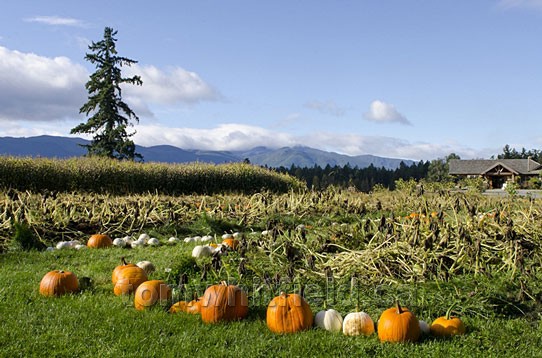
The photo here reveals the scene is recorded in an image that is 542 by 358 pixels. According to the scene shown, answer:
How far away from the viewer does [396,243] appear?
4.33 m

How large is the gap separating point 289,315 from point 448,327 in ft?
3.49

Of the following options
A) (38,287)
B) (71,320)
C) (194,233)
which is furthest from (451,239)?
(194,233)

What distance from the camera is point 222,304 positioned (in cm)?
342

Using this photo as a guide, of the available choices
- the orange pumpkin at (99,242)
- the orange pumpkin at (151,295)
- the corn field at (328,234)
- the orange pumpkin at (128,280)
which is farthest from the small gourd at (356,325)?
the orange pumpkin at (99,242)

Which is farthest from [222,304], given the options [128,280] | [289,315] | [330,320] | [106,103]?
[106,103]

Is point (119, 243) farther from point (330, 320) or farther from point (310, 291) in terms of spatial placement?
point (330, 320)

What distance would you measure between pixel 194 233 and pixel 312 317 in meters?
4.92

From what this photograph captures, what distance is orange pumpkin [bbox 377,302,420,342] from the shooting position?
10.2ft

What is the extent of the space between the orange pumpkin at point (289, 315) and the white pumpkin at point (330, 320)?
7 centimetres

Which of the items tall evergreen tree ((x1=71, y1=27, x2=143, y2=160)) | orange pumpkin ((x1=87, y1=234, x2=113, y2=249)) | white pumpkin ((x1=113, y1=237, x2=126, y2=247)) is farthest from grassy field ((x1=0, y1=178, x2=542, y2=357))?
tall evergreen tree ((x1=71, y1=27, x2=143, y2=160))

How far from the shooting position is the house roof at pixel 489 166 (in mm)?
60300

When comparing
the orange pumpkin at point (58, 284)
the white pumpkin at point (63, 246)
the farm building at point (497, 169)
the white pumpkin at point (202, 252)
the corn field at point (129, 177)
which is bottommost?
the white pumpkin at point (63, 246)

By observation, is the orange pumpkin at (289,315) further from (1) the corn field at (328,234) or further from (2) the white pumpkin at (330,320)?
(1) the corn field at (328,234)

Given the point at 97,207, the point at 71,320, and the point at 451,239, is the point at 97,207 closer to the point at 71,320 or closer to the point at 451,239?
the point at 71,320
